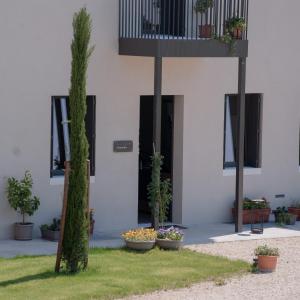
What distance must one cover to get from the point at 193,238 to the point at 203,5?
441 cm

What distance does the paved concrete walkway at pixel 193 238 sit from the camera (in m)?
15.7

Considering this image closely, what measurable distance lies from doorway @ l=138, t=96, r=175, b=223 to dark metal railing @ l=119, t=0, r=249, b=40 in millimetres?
1553

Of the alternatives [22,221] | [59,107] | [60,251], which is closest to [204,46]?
[59,107]

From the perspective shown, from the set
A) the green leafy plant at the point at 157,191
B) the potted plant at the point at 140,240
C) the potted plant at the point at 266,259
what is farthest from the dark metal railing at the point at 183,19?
the potted plant at the point at 266,259

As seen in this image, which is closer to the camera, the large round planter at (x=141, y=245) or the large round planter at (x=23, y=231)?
the large round planter at (x=141, y=245)

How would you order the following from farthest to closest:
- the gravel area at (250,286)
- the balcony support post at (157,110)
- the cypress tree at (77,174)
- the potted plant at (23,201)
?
1. the balcony support post at (157,110)
2. the potted plant at (23,201)
3. the cypress tree at (77,174)
4. the gravel area at (250,286)

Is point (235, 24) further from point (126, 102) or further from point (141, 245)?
point (141, 245)

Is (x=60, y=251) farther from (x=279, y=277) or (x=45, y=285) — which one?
(x=279, y=277)

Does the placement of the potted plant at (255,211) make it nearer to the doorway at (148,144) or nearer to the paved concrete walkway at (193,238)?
the paved concrete walkway at (193,238)

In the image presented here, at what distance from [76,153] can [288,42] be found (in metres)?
8.50

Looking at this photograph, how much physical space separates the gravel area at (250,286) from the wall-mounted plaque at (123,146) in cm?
265

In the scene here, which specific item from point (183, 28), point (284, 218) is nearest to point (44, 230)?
point (183, 28)

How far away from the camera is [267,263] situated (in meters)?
14.7

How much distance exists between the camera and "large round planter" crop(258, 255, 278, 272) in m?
14.7
